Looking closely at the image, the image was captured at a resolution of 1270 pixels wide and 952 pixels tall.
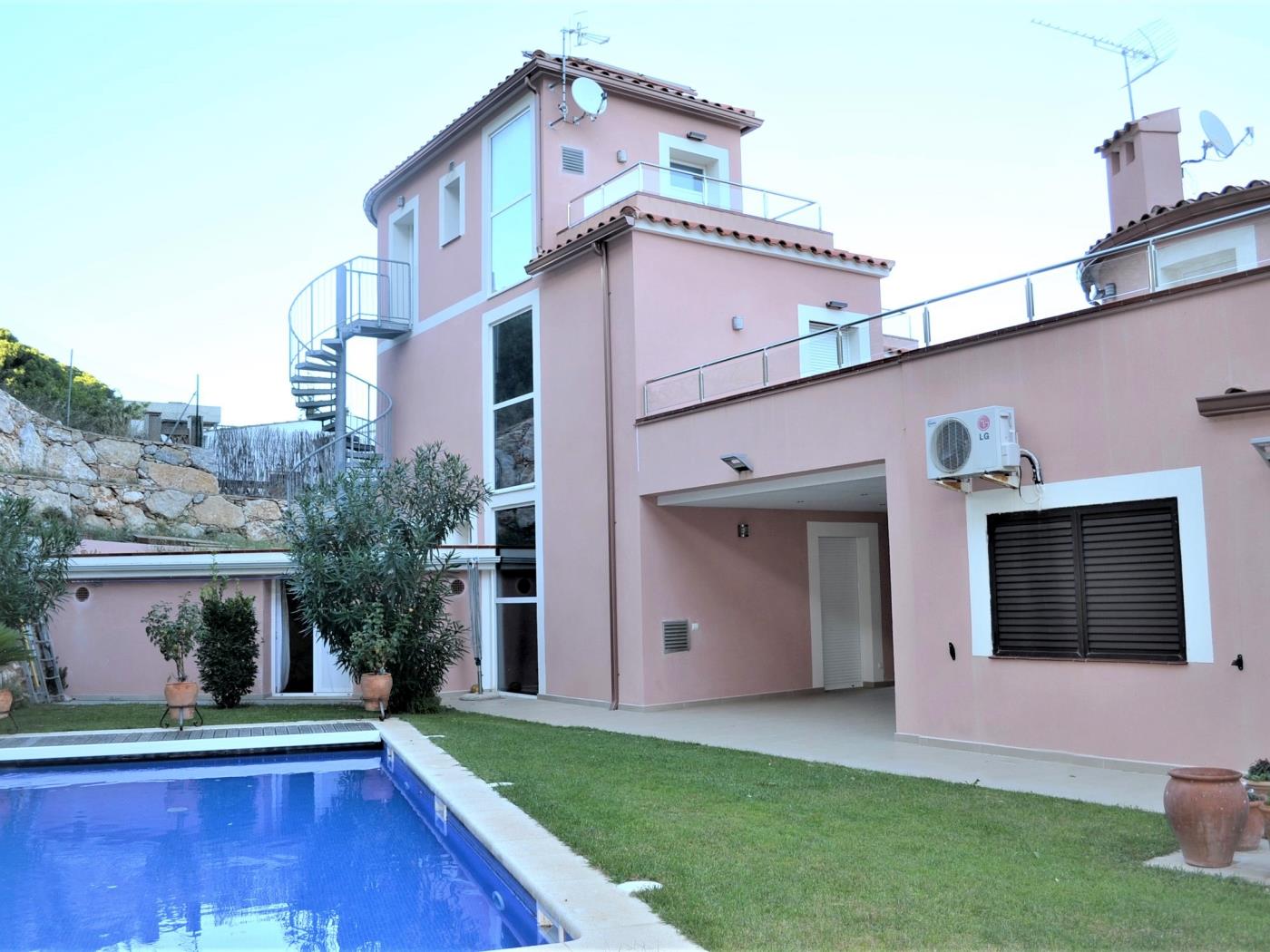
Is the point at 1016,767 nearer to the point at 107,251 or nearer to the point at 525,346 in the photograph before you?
the point at 525,346

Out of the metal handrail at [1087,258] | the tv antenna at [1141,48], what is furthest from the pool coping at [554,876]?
the tv antenna at [1141,48]

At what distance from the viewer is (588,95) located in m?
15.8

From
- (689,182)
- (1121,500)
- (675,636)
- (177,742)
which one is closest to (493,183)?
(689,182)

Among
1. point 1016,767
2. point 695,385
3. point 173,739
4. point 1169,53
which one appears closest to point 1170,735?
point 1016,767

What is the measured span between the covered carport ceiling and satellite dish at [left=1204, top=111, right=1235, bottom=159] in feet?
21.0

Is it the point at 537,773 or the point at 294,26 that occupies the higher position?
the point at 294,26

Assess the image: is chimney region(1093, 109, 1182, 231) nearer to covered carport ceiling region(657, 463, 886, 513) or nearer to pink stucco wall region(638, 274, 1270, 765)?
covered carport ceiling region(657, 463, 886, 513)

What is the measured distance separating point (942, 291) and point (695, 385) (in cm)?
398

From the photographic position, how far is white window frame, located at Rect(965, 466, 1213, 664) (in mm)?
7762

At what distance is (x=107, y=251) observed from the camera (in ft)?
65.9

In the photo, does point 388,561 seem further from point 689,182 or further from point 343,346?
point 343,346

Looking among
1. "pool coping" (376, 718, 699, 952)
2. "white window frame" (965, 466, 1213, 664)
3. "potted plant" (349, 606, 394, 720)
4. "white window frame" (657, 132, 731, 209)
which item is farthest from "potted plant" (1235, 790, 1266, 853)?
"white window frame" (657, 132, 731, 209)

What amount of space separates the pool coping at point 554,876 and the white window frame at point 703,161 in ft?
32.2

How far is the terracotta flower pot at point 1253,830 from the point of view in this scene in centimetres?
529
